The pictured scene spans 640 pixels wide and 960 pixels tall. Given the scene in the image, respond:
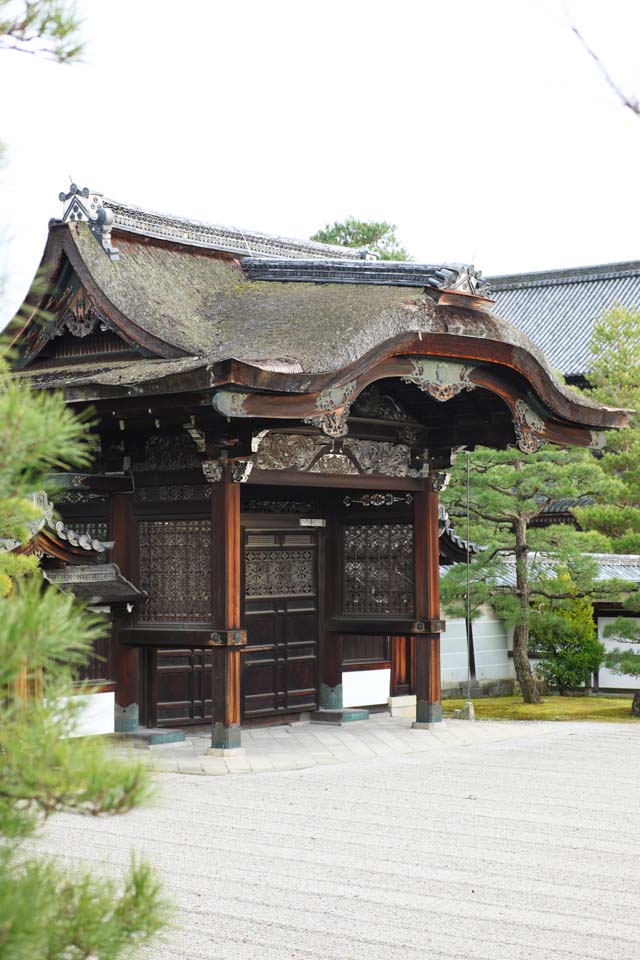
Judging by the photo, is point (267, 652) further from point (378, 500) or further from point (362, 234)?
point (362, 234)

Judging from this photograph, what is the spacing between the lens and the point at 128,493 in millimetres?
12844

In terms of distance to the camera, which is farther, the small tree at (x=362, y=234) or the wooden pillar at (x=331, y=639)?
the small tree at (x=362, y=234)

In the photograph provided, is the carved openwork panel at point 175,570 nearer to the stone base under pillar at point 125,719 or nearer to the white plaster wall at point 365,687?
the stone base under pillar at point 125,719

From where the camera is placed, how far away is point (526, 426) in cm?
1321

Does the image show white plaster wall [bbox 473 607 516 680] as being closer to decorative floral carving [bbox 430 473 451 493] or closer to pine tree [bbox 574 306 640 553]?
pine tree [bbox 574 306 640 553]

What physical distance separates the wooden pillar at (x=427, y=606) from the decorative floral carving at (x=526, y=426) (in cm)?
124

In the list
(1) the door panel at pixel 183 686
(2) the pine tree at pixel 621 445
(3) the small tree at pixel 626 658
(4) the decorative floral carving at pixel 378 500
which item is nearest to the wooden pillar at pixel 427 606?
(4) the decorative floral carving at pixel 378 500

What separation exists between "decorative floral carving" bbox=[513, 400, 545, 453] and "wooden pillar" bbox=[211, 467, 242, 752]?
305cm

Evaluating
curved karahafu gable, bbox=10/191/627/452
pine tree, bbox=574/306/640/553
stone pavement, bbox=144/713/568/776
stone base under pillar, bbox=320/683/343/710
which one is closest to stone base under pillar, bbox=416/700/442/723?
stone pavement, bbox=144/713/568/776

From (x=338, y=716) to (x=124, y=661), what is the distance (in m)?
2.69

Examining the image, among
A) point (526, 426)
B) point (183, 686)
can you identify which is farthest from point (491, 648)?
point (183, 686)

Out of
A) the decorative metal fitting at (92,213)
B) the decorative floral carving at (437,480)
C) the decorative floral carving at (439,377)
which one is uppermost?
the decorative metal fitting at (92,213)

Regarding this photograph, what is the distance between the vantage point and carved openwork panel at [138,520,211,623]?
12195mm

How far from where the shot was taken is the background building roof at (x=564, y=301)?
35.2 m
